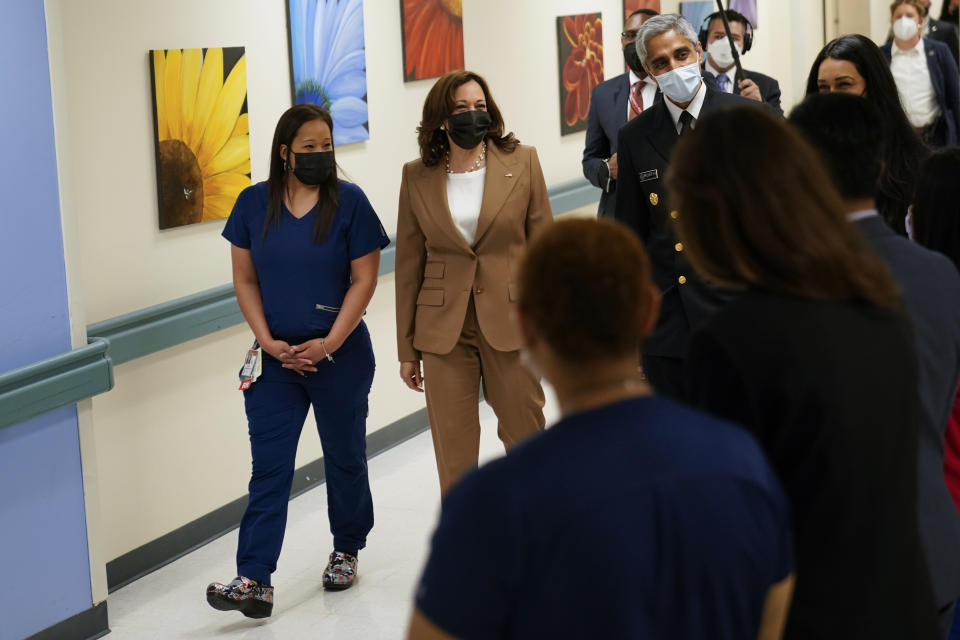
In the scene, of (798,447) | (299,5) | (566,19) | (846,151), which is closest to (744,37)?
(566,19)

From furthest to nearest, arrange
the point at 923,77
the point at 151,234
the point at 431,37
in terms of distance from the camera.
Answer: the point at 923,77 → the point at 431,37 → the point at 151,234

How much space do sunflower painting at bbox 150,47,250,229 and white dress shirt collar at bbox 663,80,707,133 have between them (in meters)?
1.92

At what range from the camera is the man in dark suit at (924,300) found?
1.80 m

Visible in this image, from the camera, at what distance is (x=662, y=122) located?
3457mm

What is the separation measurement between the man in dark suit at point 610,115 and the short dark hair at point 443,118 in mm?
1310

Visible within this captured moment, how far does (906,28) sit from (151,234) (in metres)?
5.23

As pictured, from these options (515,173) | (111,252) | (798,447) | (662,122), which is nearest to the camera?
(798,447)

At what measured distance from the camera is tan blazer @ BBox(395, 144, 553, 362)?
3840mm

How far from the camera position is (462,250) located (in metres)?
3.85

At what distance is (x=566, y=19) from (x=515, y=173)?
3.80 meters

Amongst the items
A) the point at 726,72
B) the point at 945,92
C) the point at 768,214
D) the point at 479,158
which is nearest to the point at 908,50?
the point at 945,92

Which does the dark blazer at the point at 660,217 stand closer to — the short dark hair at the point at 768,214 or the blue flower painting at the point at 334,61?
the short dark hair at the point at 768,214

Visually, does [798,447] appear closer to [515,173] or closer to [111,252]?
[515,173]

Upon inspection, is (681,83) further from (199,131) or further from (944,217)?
(199,131)
